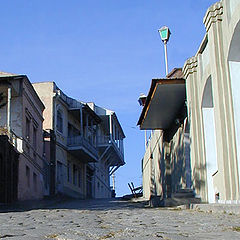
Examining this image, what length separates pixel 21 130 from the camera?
22.4 m

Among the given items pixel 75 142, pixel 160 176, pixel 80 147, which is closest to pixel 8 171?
pixel 160 176

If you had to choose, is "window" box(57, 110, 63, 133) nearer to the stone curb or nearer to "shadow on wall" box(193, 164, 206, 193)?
"shadow on wall" box(193, 164, 206, 193)

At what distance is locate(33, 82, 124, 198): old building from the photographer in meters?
31.0

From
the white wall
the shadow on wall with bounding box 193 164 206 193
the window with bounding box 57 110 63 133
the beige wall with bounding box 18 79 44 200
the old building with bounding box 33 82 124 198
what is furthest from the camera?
the window with bounding box 57 110 63 133

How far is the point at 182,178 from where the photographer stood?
18797mm

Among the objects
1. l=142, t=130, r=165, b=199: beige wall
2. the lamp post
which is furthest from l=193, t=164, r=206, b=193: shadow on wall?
l=142, t=130, r=165, b=199: beige wall

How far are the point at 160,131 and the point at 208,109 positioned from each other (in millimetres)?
8643

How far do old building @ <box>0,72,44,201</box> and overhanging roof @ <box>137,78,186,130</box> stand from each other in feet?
17.3

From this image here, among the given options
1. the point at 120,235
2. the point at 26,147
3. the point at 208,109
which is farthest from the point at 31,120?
the point at 120,235

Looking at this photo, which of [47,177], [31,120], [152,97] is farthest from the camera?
[47,177]

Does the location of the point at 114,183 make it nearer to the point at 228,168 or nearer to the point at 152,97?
the point at 152,97

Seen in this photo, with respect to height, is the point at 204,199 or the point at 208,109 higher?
the point at 208,109

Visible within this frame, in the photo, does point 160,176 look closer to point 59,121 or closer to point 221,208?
point 59,121

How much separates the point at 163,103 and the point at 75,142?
1656 cm
